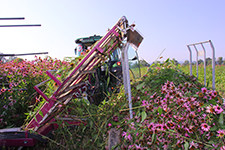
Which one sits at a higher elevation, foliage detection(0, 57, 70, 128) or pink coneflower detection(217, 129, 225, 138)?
foliage detection(0, 57, 70, 128)

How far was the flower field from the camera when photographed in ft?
6.37

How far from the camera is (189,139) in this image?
190 centimetres

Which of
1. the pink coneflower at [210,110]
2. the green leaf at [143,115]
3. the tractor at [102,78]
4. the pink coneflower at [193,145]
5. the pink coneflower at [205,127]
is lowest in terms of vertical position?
the pink coneflower at [193,145]

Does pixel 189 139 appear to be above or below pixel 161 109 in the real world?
below

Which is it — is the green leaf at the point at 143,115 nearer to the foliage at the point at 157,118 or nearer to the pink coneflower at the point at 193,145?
the foliage at the point at 157,118

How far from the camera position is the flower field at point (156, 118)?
6.37 ft

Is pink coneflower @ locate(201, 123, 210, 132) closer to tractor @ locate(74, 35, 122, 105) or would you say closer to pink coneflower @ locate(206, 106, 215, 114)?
pink coneflower @ locate(206, 106, 215, 114)

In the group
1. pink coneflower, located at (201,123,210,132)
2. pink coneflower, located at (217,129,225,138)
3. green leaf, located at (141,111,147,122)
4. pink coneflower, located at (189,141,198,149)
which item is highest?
green leaf, located at (141,111,147,122)

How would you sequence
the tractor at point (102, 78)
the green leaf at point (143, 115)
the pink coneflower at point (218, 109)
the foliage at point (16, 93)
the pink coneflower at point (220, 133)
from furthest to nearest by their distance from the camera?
1. the tractor at point (102, 78)
2. the foliage at point (16, 93)
3. the green leaf at point (143, 115)
4. the pink coneflower at point (218, 109)
5. the pink coneflower at point (220, 133)

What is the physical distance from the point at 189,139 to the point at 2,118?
11.6ft

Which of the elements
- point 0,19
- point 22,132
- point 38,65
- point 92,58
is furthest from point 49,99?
point 0,19

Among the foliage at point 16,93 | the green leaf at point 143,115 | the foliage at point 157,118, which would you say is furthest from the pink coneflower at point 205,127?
the foliage at point 16,93

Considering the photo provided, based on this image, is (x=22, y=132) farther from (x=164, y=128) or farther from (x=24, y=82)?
(x=164, y=128)

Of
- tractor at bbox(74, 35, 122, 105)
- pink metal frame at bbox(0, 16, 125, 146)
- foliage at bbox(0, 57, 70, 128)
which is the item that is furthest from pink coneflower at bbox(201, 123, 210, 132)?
foliage at bbox(0, 57, 70, 128)
